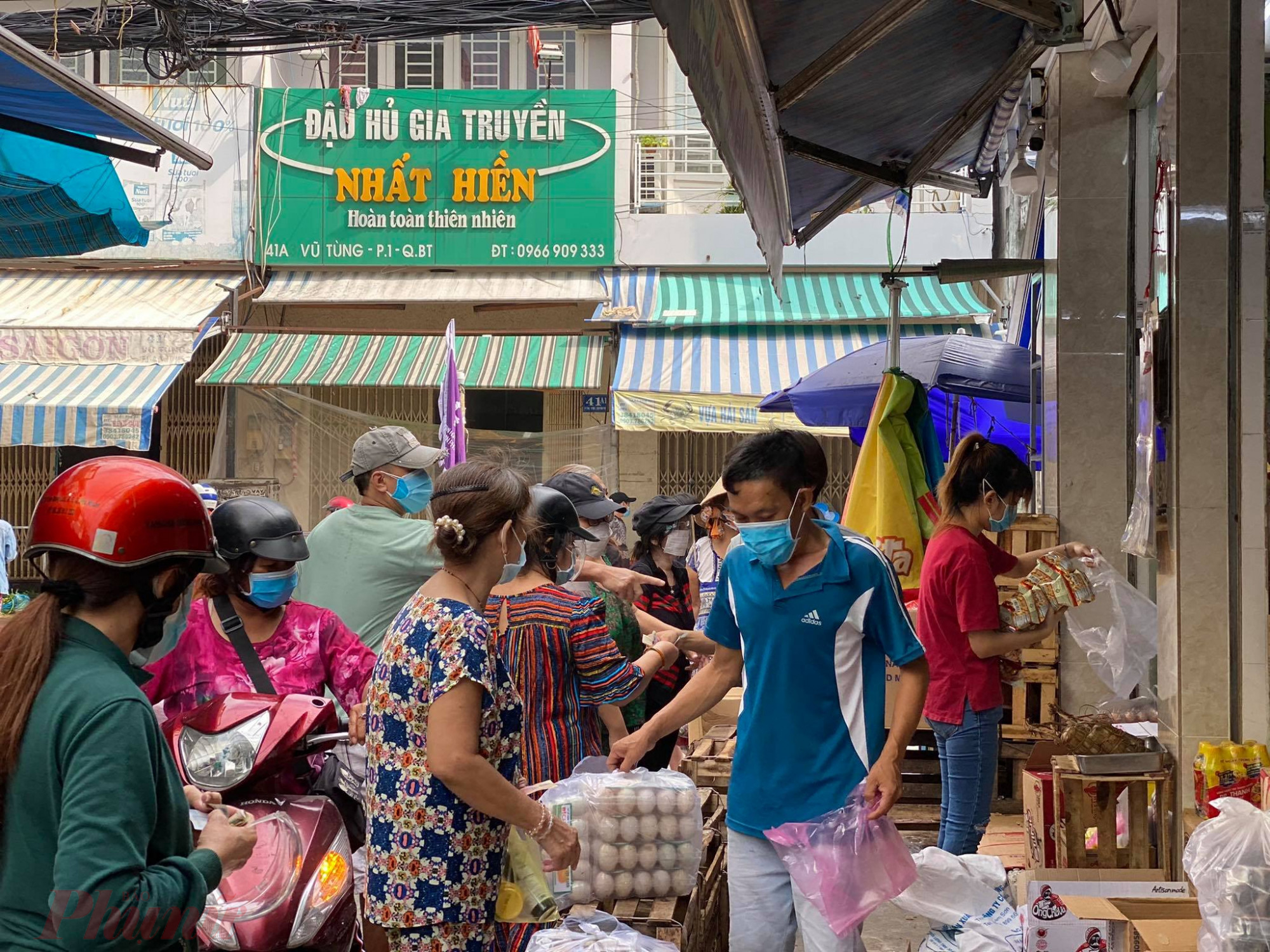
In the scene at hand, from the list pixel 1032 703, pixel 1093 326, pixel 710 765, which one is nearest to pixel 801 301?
pixel 1093 326

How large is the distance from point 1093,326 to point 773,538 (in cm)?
394

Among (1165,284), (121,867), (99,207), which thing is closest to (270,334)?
(99,207)

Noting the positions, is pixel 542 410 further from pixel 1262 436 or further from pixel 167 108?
pixel 1262 436

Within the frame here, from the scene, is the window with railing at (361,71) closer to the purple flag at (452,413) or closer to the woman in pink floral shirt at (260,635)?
the purple flag at (452,413)

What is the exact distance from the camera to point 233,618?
12.8 ft

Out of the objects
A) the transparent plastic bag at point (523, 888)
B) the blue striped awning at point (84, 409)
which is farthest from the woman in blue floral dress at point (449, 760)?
the blue striped awning at point (84, 409)

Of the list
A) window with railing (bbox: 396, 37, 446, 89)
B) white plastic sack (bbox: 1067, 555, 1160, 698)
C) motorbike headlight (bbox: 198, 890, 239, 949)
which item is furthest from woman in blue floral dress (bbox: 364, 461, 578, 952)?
window with railing (bbox: 396, 37, 446, 89)

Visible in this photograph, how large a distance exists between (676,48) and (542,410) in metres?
14.0

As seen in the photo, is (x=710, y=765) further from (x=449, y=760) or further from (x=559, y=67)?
(x=559, y=67)

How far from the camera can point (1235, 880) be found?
10.2 feet

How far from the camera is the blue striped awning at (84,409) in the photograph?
545 inches

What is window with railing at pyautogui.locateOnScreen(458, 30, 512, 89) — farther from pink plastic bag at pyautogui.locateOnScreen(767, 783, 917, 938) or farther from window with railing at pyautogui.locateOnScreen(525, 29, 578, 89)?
pink plastic bag at pyautogui.locateOnScreen(767, 783, 917, 938)

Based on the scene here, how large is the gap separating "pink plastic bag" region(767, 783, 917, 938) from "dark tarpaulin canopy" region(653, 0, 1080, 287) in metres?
2.04

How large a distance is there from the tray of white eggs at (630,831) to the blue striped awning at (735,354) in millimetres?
10317
